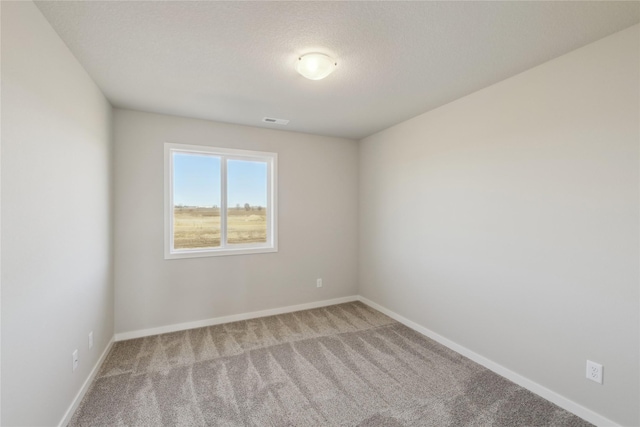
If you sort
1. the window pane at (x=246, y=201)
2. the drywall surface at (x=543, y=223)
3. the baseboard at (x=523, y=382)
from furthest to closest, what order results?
the window pane at (x=246, y=201), the baseboard at (x=523, y=382), the drywall surface at (x=543, y=223)

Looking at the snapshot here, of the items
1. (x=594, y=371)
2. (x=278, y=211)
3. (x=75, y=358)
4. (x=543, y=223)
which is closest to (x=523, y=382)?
(x=594, y=371)

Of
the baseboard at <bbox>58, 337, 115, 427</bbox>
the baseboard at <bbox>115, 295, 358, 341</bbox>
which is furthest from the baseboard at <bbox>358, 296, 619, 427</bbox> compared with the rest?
the baseboard at <bbox>58, 337, 115, 427</bbox>

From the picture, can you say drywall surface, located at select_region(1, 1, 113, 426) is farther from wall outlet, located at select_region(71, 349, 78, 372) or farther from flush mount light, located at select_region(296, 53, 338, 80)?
flush mount light, located at select_region(296, 53, 338, 80)

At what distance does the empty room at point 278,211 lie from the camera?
156 cm

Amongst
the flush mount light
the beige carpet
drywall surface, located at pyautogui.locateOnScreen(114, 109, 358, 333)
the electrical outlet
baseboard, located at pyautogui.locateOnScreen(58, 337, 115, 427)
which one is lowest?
the beige carpet

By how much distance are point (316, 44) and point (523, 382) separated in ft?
9.73

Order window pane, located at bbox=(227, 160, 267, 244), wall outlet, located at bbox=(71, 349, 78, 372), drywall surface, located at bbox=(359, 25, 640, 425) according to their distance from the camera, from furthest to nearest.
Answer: window pane, located at bbox=(227, 160, 267, 244), wall outlet, located at bbox=(71, 349, 78, 372), drywall surface, located at bbox=(359, 25, 640, 425)

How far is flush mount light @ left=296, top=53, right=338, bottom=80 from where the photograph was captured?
6.28 ft

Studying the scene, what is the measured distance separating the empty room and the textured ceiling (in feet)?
0.06

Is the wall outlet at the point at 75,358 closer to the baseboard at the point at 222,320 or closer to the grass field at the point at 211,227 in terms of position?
the baseboard at the point at 222,320

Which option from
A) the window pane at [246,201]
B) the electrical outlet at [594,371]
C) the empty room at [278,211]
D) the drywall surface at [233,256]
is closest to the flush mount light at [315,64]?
the empty room at [278,211]

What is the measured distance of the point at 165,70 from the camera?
2.17 meters

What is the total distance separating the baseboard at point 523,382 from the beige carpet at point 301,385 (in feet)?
0.18

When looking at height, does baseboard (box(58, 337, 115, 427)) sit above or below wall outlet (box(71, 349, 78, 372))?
below
